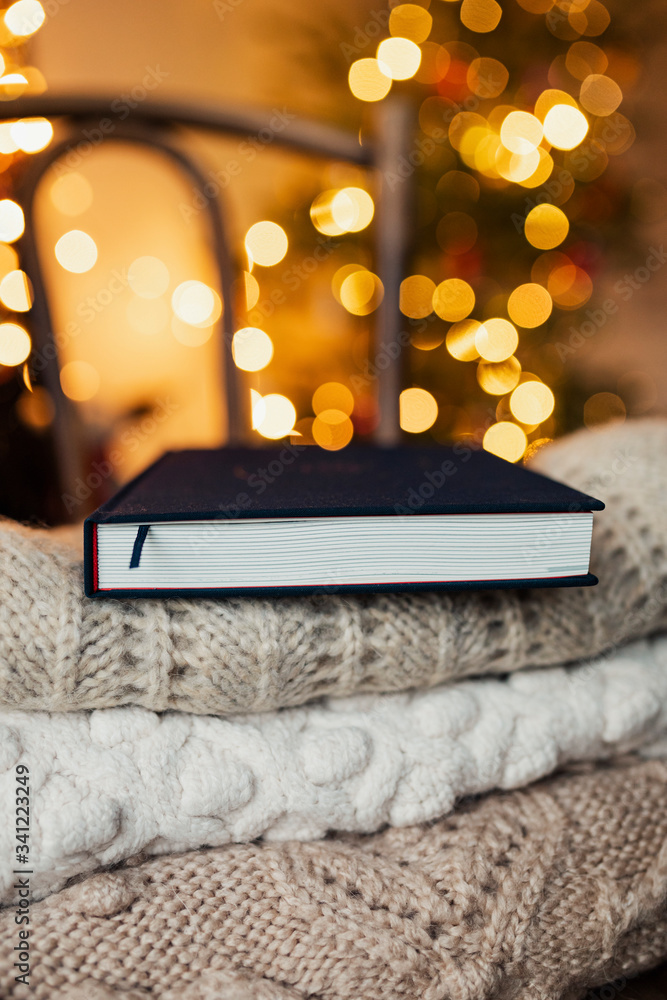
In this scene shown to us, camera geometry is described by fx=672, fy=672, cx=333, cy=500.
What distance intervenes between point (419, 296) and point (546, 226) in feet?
1.13

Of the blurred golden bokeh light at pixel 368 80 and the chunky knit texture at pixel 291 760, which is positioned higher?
the blurred golden bokeh light at pixel 368 80

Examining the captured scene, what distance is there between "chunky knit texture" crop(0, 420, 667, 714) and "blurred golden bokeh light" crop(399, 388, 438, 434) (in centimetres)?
132

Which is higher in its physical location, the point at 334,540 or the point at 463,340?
the point at 463,340

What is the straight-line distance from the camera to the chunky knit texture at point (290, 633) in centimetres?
32

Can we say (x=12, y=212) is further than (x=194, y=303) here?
No

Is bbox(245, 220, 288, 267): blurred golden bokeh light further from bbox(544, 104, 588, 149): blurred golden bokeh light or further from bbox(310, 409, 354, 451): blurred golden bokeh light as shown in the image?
bbox(544, 104, 588, 149): blurred golden bokeh light

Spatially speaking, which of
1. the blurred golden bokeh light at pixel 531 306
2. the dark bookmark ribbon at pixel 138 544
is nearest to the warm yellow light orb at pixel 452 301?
the blurred golden bokeh light at pixel 531 306

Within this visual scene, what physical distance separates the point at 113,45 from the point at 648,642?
2.37m

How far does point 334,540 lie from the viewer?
0.32m

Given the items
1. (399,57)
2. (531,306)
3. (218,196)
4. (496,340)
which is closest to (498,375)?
(496,340)

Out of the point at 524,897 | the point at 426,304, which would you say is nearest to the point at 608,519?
the point at 524,897

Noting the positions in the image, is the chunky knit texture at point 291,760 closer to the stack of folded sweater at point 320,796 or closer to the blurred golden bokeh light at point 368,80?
the stack of folded sweater at point 320,796

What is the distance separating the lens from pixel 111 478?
1.27m

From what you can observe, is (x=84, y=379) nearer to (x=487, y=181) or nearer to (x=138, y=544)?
(x=487, y=181)
